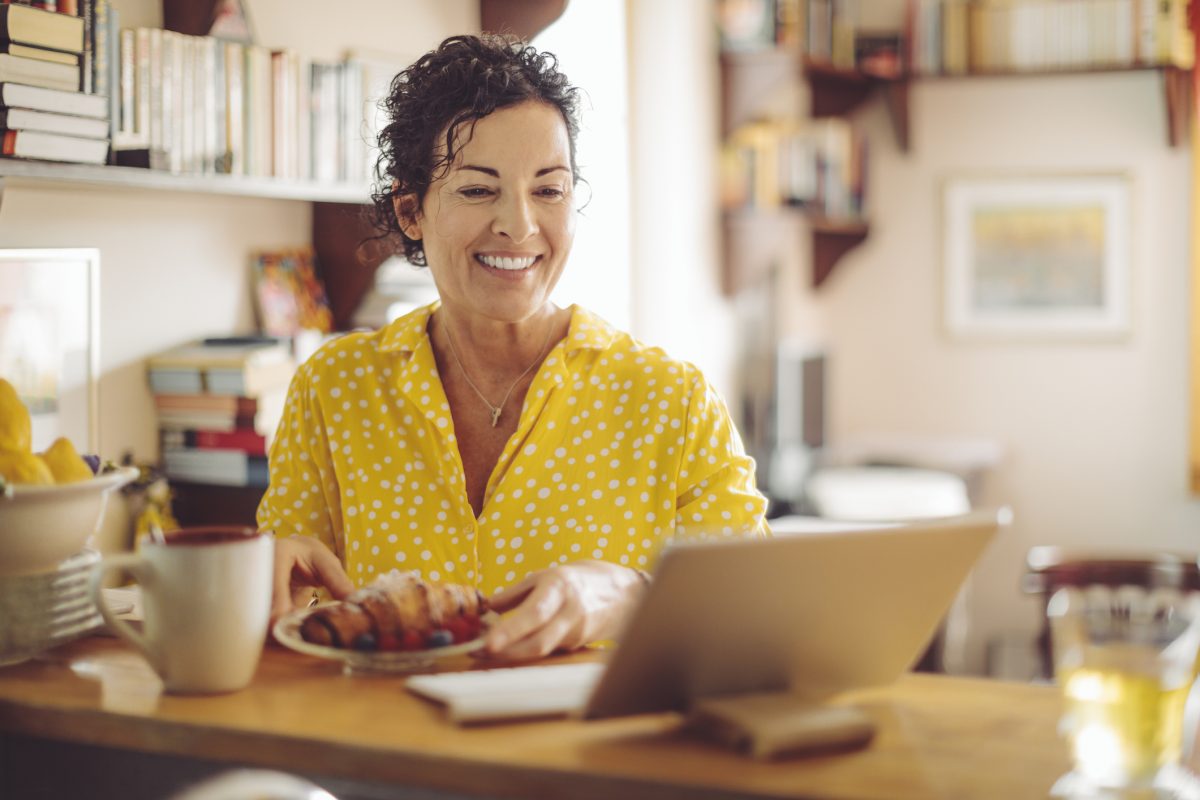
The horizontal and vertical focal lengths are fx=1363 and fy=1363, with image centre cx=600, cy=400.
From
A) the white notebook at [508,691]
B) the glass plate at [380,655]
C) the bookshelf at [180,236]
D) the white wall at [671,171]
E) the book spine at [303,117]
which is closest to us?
the white notebook at [508,691]

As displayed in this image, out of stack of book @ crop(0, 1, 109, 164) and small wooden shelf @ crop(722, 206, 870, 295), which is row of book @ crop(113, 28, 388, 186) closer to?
stack of book @ crop(0, 1, 109, 164)

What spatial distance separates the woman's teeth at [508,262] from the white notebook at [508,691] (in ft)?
2.18

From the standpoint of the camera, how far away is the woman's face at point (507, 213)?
1.65 metres

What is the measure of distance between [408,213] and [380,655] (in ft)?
2.73

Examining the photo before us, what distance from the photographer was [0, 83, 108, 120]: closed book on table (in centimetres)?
176

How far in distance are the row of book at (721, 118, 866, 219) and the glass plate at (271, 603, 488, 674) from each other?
3045 mm

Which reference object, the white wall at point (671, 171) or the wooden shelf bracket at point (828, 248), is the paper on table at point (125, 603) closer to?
the white wall at point (671, 171)

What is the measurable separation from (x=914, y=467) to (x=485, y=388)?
9.48ft

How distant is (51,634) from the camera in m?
1.24

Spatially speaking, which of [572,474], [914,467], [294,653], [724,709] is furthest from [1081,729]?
[914,467]

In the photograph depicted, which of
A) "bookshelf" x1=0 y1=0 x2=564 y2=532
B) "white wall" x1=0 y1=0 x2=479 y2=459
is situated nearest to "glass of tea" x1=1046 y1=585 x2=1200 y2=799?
"bookshelf" x1=0 y1=0 x2=564 y2=532

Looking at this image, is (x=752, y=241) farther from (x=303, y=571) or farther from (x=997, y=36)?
(x=303, y=571)

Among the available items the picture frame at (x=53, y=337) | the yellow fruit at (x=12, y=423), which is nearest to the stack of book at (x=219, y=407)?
the picture frame at (x=53, y=337)

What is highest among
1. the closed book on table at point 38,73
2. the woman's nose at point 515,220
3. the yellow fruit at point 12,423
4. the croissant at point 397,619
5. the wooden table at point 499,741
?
the closed book on table at point 38,73
